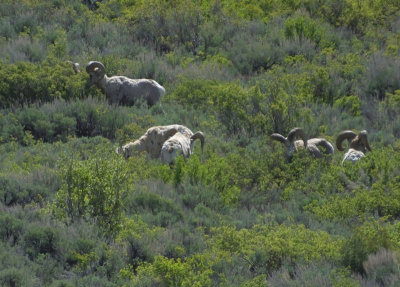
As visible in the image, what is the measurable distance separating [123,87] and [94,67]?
832 mm

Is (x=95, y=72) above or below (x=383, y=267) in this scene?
below

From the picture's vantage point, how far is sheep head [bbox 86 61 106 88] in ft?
64.0

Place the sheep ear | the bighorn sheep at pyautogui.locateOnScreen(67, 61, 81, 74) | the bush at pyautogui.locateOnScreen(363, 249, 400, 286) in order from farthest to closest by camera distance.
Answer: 1. the bighorn sheep at pyautogui.locateOnScreen(67, 61, 81, 74)
2. the sheep ear
3. the bush at pyautogui.locateOnScreen(363, 249, 400, 286)

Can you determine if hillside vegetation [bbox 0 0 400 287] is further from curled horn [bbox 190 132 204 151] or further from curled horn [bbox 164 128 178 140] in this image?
curled horn [bbox 164 128 178 140]

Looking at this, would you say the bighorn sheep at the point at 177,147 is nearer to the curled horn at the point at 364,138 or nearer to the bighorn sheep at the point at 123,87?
the curled horn at the point at 364,138

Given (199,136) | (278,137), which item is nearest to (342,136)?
(278,137)

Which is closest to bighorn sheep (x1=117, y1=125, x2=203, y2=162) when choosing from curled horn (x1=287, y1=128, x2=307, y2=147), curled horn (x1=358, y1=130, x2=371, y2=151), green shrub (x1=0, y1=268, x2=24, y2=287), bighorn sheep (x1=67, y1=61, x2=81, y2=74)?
curled horn (x1=287, y1=128, x2=307, y2=147)

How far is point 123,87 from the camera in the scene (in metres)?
19.5

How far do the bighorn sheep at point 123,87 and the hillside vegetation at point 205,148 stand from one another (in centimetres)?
31

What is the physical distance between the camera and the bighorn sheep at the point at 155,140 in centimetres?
1602

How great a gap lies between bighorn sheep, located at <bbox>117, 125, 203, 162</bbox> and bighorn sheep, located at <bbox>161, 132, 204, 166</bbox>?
0.50ft

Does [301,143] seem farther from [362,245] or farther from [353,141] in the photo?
[362,245]

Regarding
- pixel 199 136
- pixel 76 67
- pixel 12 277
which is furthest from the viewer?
pixel 76 67

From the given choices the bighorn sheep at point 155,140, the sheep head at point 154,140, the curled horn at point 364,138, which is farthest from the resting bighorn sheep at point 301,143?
the sheep head at point 154,140
